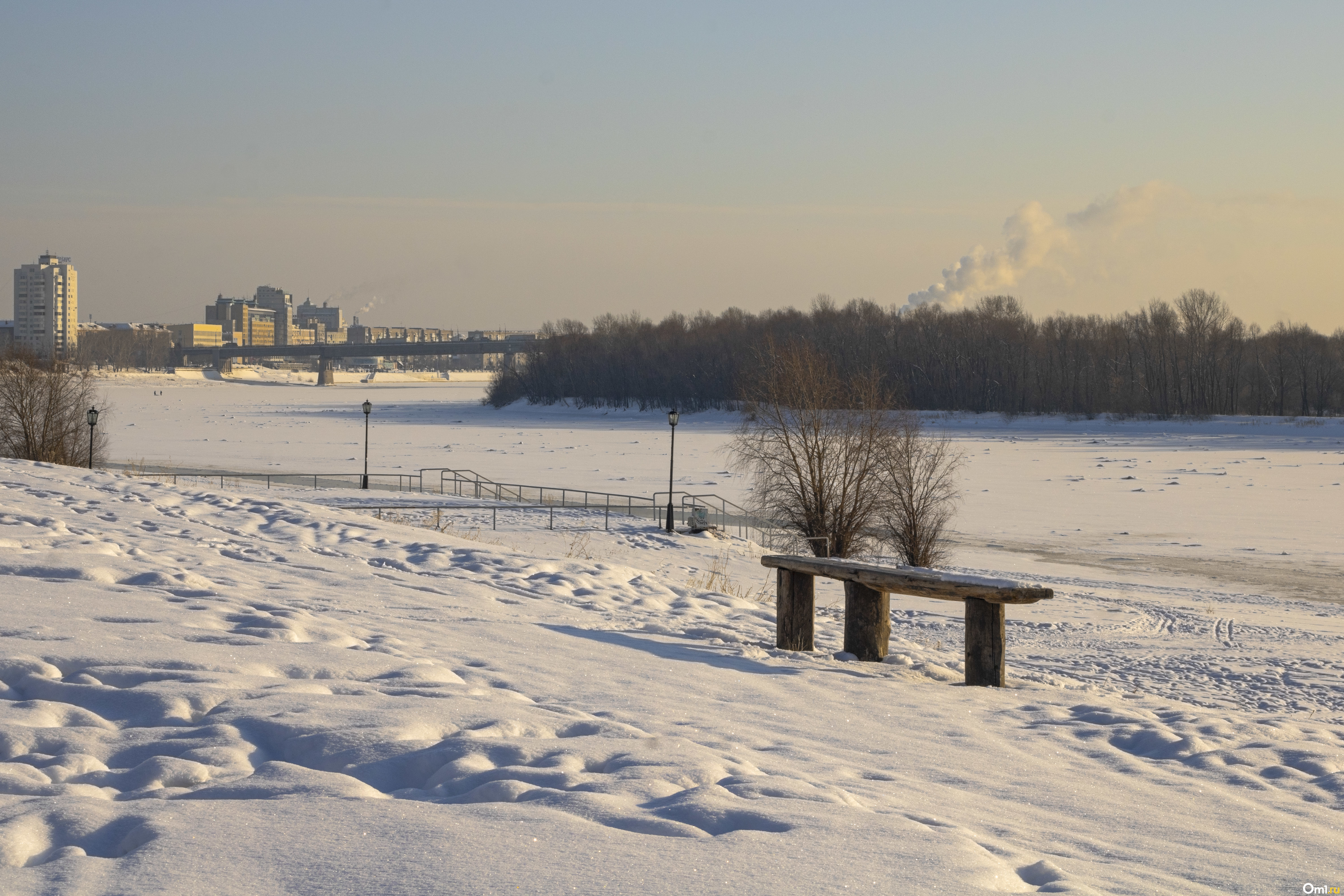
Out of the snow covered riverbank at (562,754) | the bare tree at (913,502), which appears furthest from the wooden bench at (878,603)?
the bare tree at (913,502)

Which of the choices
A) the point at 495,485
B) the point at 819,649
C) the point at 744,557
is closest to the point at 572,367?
the point at 495,485

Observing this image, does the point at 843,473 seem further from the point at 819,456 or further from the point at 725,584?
the point at 725,584

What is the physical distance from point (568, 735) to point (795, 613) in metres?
4.82

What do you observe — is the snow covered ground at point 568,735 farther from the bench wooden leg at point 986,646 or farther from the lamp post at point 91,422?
the lamp post at point 91,422

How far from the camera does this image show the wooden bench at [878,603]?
9117 millimetres

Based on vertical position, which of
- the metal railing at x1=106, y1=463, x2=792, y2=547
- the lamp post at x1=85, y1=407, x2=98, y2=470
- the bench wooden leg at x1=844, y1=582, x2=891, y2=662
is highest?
the lamp post at x1=85, y1=407, x2=98, y2=470

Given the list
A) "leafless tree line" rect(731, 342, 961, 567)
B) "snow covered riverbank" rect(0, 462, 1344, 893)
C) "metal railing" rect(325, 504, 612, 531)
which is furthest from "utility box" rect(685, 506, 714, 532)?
"snow covered riverbank" rect(0, 462, 1344, 893)

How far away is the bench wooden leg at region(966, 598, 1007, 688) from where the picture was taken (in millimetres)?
9117

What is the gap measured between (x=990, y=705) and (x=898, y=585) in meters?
1.60

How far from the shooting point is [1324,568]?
26.3 m

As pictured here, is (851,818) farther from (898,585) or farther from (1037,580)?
(1037,580)

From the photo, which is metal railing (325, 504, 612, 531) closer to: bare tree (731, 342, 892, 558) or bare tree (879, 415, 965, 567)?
bare tree (731, 342, 892, 558)

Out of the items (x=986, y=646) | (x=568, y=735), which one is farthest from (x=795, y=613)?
(x=568, y=735)

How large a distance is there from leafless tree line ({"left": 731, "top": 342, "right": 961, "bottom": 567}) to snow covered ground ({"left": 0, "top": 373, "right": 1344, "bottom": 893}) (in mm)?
13767
